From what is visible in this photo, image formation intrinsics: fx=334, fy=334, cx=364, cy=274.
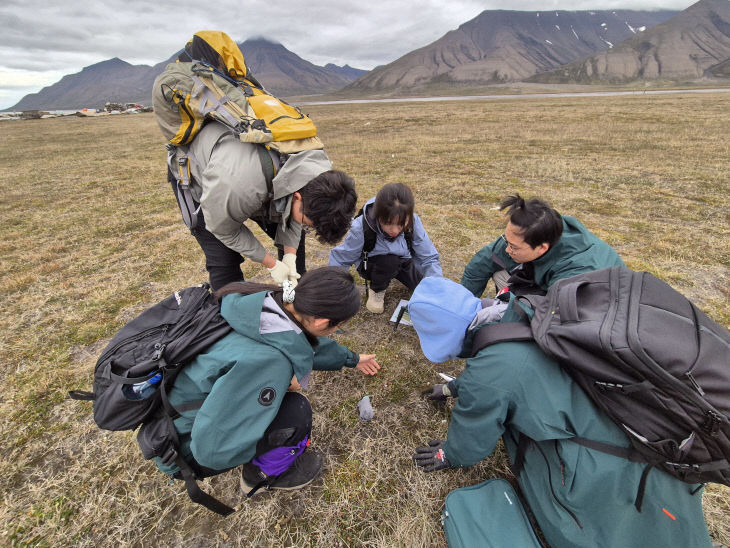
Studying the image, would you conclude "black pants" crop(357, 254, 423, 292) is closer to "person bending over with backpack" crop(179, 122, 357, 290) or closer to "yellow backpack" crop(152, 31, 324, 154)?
"person bending over with backpack" crop(179, 122, 357, 290)

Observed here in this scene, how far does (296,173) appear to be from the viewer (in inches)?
92.7

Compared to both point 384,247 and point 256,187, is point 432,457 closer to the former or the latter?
point 384,247

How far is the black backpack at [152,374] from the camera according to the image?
1705 millimetres

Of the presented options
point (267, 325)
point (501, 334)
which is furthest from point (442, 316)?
point (267, 325)

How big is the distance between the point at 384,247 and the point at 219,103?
2244 millimetres

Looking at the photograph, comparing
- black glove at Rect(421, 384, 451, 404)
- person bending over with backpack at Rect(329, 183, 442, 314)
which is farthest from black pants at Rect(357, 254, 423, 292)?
black glove at Rect(421, 384, 451, 404)

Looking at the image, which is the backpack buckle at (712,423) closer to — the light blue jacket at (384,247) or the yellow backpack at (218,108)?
the yellow backpack at (218,108)

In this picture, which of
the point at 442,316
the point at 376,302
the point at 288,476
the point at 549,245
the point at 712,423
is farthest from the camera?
the point at 376,302

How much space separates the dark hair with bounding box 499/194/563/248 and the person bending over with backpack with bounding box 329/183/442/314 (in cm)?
107

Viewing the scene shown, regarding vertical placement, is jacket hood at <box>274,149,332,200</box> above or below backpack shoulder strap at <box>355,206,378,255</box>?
above

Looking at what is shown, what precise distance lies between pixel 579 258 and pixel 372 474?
2325 mm

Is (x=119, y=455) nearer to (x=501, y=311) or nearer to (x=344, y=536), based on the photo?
(x=344, y=536)

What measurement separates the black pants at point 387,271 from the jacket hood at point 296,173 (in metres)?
1.78

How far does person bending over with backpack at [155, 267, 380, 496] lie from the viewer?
1.65m
